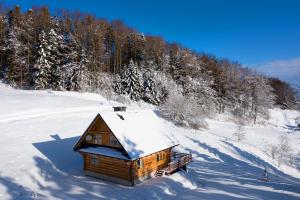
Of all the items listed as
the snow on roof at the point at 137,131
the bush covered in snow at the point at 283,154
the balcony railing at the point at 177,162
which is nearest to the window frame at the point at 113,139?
the snow on roof at the point at 137,131

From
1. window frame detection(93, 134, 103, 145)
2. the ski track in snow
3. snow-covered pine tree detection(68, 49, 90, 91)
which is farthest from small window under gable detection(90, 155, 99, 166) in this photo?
snow-covered pine tree detection(68, 49, 90, 91)

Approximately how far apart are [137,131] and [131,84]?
33.9 metres

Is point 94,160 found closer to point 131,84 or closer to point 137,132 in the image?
point 137,132

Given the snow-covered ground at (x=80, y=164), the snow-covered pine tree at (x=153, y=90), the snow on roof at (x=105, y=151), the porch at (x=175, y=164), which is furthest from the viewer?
the snow-covered pine tree at (x=153, y=90)

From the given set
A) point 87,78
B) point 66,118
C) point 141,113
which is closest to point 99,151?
point 141,113

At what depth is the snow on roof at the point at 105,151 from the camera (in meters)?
19.4

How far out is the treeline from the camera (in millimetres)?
50594

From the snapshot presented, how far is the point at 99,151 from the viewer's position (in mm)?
20438

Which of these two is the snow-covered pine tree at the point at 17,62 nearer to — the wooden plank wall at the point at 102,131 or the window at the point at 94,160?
the wooden plank wall at the point at 102,131

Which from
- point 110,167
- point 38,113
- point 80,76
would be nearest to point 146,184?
point 110,167

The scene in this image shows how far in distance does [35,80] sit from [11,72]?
19.3 ft

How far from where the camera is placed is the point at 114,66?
5975 cm

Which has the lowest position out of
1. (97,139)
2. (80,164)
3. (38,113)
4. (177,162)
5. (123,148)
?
(80,164)

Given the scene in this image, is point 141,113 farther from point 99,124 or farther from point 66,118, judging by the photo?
point 66,118
